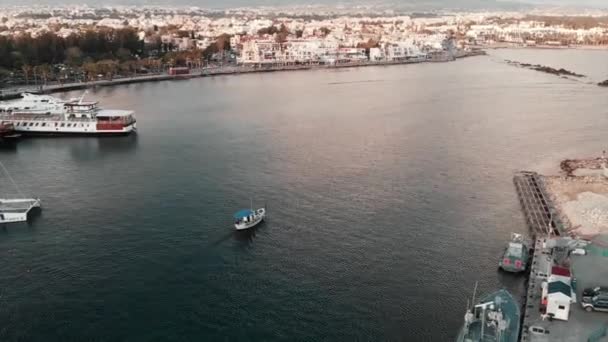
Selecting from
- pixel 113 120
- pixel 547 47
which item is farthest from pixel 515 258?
pixel 547 47

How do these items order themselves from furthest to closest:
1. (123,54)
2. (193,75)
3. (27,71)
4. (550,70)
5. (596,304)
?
(123,54), (550,70), (193,75), (27,71), (596,304)

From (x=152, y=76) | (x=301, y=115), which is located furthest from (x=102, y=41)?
(x=301, y=115)

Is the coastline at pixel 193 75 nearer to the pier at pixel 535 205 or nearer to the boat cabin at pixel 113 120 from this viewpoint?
the boat cabin at pixel 113 120

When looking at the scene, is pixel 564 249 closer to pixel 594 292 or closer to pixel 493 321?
pixel 594 292

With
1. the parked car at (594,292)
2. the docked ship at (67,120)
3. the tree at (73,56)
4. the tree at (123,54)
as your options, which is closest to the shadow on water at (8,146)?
the docked ship at (67,120)

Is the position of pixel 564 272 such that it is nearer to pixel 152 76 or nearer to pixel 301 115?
pixel 301 115

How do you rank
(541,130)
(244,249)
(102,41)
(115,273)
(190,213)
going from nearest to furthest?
(115,273)
(244,249)
(190,213)
(541,130)
(102,41)
